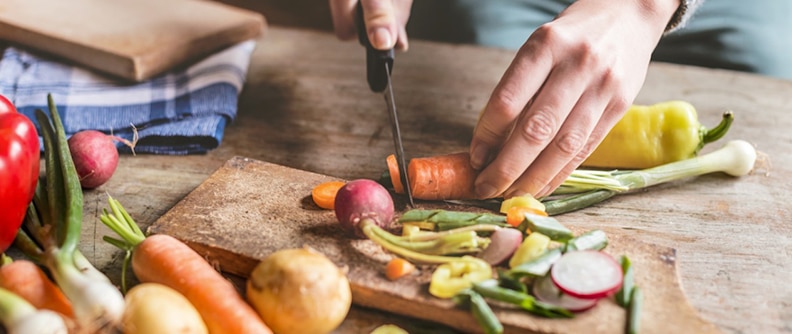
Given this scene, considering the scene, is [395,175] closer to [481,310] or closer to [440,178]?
[440,178]

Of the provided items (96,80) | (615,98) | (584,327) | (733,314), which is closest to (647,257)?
(733,314)

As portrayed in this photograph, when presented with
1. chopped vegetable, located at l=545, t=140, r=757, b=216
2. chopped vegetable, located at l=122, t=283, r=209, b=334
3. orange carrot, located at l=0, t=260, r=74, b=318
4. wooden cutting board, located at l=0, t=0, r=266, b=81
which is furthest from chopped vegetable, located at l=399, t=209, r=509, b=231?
wooden cutting board, located at l=0, t=0, r=266, b=81

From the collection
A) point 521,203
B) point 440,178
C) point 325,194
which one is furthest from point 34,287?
point 521,203

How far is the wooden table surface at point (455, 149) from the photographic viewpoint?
60.7 inches

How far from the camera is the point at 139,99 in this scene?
2.21 meters

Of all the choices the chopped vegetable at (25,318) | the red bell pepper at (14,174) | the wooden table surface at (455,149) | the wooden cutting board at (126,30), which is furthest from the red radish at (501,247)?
the wooden cutting board at (126,30)

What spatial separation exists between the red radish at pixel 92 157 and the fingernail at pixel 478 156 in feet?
2.86

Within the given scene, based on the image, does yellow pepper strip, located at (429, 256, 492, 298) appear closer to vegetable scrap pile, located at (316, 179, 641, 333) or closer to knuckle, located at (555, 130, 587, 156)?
vegetable scrap pile, located at (316, 179, 641, 333)

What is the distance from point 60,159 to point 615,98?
1249 millimetres

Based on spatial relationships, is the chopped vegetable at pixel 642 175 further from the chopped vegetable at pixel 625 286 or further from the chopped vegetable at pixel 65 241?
the chopped vegetable at pixel 65 241

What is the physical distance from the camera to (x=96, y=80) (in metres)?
2.26

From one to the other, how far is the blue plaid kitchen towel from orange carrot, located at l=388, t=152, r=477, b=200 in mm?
631

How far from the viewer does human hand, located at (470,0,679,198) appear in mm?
1609

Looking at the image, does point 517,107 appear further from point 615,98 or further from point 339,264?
point 339,264
